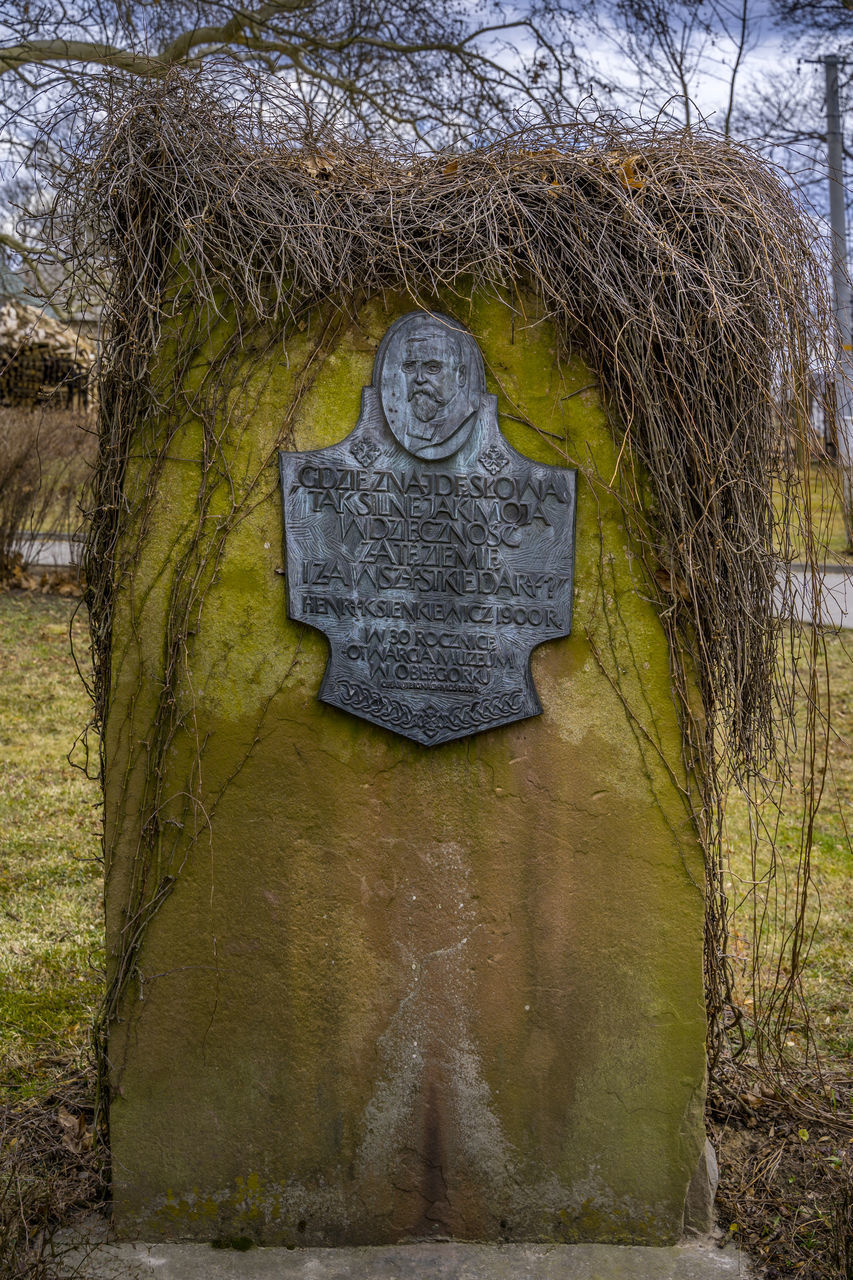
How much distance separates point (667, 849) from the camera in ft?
8.83

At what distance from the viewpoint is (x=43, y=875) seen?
16.4 ft

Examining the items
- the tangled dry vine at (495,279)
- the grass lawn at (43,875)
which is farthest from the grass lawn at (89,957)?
the tangled dry vine at (495,279)

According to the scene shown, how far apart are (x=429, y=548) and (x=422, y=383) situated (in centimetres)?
40

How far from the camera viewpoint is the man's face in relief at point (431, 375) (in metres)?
2.60

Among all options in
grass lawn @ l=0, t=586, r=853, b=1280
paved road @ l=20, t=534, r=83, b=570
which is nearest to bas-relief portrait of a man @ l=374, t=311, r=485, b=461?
grass lawn @ l=0, t=586, r=853, b=1280

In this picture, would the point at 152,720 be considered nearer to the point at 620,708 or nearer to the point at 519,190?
the point at 620,708

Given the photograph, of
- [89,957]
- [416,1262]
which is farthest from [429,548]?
[89,957]

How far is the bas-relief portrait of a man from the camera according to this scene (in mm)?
2600

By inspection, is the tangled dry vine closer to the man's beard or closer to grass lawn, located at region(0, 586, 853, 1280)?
the man's beard

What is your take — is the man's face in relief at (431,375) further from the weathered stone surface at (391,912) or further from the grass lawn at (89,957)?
the grass lawn at (89,957)

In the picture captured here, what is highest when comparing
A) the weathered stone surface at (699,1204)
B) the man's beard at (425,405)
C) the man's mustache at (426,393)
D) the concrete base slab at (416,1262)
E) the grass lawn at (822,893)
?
the man's mustache at (426,393)

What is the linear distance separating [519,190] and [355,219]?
0.41 meters

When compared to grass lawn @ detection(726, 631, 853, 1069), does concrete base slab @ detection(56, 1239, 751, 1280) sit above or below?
below

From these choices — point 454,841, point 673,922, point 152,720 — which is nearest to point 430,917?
point 454,841
